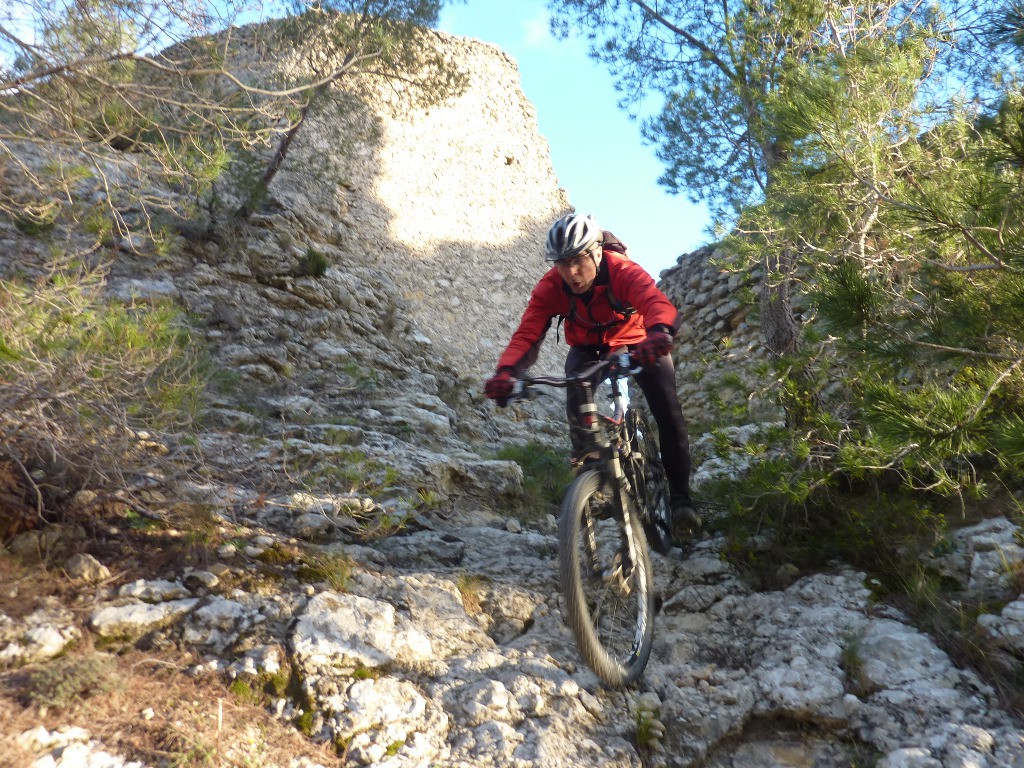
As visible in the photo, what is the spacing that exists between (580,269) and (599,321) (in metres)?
0.35

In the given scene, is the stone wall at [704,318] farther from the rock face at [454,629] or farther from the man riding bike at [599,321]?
the man riding bike at [599,321]

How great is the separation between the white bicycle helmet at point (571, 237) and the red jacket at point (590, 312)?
231 mm

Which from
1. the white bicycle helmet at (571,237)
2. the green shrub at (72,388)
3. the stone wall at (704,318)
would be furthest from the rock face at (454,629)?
the stone wall at (704,318)

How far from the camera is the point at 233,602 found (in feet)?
10.3

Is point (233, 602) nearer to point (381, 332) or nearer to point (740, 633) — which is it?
point (740, 633)

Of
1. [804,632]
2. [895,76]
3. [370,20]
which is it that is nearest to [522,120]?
[370,20]

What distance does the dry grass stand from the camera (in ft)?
7.54

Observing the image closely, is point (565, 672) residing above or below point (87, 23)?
below

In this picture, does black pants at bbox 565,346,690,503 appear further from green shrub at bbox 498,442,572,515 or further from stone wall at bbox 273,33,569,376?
Result: stone wall at bbox 273,33,569,376

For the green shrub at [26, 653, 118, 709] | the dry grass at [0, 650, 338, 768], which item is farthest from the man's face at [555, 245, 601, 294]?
the green shrub at [26, 653, 118, 709]

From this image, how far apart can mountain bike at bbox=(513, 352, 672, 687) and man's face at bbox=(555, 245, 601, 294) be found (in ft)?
1.64

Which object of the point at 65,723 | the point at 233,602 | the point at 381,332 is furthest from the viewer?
the point at 381,332

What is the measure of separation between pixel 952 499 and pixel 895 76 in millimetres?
2181

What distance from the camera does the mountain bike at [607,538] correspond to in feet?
9.63
